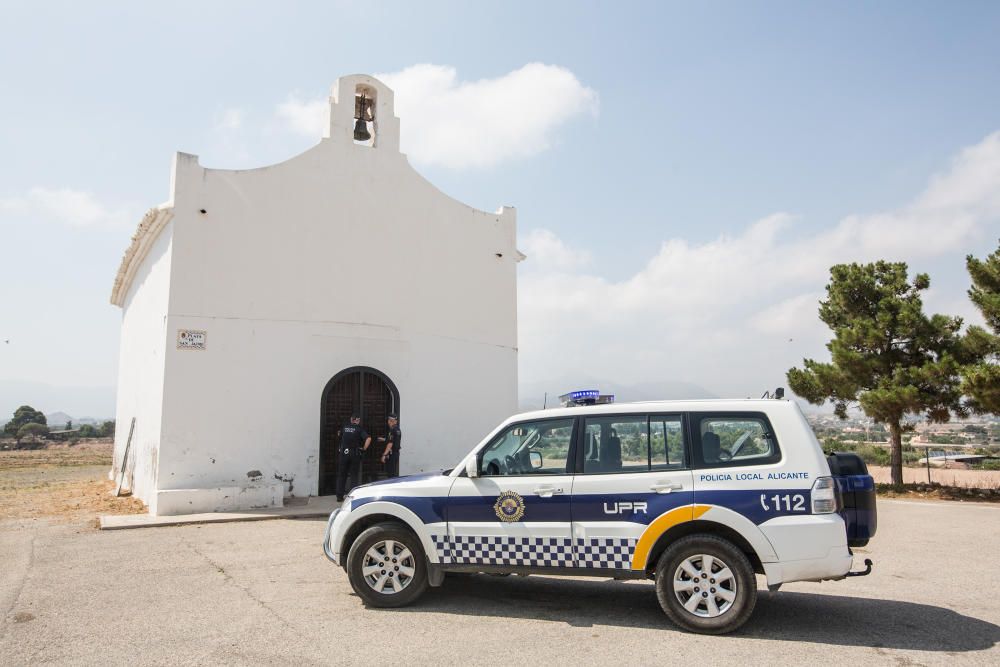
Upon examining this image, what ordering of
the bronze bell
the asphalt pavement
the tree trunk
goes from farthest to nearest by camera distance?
the tree trunk < the bronze bell < the asphalt pavement

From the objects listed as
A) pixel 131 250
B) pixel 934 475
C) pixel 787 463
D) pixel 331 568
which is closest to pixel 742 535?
pixel 787 463

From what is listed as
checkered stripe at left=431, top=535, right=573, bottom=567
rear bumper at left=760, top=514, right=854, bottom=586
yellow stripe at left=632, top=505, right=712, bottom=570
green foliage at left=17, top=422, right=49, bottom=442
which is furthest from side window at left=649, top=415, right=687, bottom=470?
green foliage at left=17, top=422, right=49, bottom=442

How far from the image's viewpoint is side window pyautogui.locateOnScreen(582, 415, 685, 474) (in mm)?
5848

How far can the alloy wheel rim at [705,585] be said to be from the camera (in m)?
5.39

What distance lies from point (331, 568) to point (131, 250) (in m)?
12.2

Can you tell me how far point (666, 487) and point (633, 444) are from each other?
0.47m

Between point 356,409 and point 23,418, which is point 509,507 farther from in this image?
point 23,418

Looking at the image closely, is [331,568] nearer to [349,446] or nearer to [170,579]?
[170,579]

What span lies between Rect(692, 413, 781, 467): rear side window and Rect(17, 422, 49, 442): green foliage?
55531mm

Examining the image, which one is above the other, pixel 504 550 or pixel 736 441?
pixel 736 441

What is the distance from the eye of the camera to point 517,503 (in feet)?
19.8

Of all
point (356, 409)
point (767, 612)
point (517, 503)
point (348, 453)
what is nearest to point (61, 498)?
point (356, 409)

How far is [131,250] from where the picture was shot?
16.8 metres

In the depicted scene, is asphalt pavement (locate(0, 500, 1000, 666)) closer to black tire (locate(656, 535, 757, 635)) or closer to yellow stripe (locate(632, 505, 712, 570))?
black tire (locate(656, 535, 757, 635))
